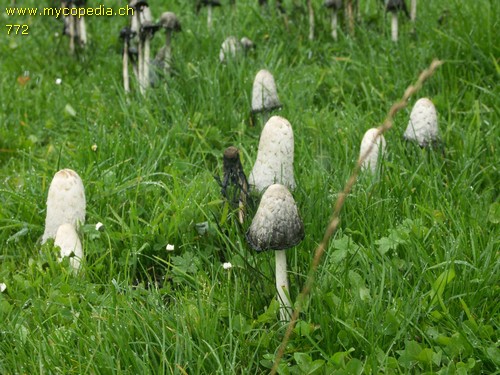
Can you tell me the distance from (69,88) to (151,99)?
743 millimetres

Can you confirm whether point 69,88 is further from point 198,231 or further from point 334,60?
point 198,231

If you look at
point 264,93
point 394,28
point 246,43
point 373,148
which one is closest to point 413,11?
point 394,28

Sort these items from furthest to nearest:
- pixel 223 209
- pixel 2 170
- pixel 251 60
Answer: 1. pixel 251 60
2. pixel 2 170
3. pixel 223 209

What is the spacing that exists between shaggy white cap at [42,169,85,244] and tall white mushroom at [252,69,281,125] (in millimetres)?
1129

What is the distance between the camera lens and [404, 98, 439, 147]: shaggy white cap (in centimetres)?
352

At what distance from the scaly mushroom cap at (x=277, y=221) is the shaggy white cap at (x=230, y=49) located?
2.47 m

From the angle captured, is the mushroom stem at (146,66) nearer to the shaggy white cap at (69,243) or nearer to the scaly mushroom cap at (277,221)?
the shaggy white cap at (69,243)

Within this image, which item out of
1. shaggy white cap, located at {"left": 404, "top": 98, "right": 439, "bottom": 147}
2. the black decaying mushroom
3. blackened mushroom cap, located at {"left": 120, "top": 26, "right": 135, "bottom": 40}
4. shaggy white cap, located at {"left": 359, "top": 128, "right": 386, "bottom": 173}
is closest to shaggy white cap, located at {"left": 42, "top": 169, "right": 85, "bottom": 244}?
the black decaying mushroom

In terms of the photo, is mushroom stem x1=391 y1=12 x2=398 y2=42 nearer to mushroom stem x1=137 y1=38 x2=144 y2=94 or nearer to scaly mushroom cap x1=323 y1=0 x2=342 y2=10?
scaly mushroom cap x1=323 y1=0 x2=342 y2=10

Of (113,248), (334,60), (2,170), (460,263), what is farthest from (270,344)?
(334,60)

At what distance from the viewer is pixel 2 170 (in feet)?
13.4

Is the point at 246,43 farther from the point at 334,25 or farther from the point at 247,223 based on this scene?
the point at 247,223

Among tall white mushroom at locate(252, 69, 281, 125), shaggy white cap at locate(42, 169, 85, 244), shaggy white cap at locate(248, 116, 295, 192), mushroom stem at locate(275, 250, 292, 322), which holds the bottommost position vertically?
mushroom stem at locate(275, 250, 292, 322)

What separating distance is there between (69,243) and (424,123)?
1.69 m
